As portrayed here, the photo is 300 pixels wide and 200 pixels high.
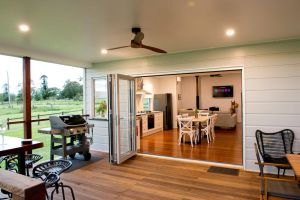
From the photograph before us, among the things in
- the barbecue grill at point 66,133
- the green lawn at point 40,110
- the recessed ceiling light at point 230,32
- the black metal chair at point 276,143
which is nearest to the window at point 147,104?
the green lawn at point 40,110

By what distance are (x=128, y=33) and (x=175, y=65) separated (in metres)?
1.74

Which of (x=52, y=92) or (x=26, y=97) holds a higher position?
(x=52, y=92)

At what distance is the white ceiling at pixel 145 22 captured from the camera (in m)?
2.30

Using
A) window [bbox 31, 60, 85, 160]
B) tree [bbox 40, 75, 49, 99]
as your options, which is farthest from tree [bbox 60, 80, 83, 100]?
tree [bbox 40, 75, 49, 99]

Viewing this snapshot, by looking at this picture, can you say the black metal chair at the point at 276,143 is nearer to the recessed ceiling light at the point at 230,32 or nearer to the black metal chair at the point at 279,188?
the black metal chair at the point at 279,188

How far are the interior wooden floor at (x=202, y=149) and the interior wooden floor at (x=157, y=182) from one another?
57cm

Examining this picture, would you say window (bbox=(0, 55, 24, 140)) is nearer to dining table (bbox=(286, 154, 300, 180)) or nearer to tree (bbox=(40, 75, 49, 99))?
tree (bbox=(40, 75, 49, 99))

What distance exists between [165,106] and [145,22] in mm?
6231

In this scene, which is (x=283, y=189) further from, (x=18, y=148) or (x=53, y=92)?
(x=53, y=92)

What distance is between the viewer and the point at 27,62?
4.41 meters

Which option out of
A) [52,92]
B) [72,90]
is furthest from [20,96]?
[72,90]

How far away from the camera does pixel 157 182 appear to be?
11.5 feet

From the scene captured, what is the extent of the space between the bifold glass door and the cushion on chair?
2948 mm

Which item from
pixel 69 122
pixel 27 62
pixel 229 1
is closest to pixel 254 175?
pixel 229 1
